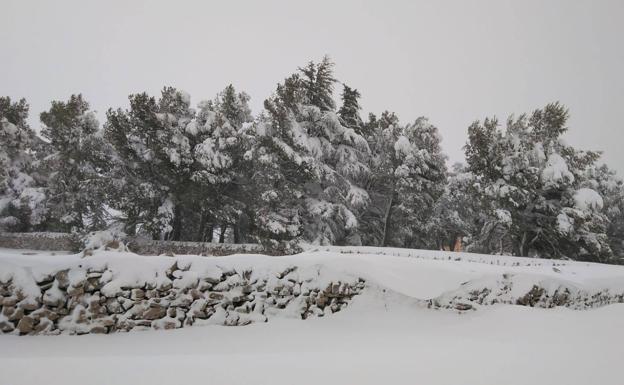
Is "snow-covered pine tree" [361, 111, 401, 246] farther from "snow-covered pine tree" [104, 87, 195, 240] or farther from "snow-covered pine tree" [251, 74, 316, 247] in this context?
"snow-covered pine tree" [104, 87, 195, 240]

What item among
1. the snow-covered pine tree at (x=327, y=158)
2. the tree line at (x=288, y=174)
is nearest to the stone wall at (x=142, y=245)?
the tree line at (x=288, y=174)

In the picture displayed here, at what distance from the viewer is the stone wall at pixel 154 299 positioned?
4.38 meters

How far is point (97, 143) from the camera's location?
2208 centimetres

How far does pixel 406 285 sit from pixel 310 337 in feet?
7.96

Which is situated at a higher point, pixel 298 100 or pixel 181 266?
pixel 298 100

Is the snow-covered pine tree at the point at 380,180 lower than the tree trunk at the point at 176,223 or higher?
higher

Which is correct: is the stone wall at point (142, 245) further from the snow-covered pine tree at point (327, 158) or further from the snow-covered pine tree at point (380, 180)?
the snow-covered pine tree at point (380, 180)

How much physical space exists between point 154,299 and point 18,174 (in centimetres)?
2859

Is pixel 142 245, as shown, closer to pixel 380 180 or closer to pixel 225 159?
pixel 225 159

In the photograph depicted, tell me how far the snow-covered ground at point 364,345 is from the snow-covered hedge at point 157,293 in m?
0.09

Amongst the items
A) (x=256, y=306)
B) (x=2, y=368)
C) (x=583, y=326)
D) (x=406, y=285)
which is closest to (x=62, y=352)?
(x=2, y=368)

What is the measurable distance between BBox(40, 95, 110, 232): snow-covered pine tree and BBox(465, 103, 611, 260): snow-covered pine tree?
2676 cm

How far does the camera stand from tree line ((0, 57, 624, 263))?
18.1 m

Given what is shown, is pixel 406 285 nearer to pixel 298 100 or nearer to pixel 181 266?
pixel 181 266
